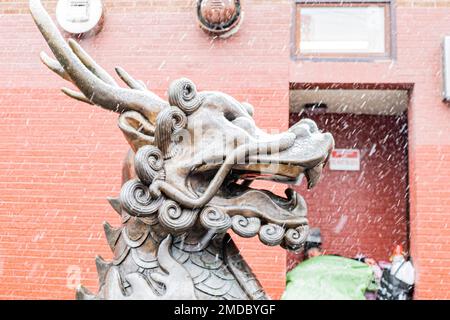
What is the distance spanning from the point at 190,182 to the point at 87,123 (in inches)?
182

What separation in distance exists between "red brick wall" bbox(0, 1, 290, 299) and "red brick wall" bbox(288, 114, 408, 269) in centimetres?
171

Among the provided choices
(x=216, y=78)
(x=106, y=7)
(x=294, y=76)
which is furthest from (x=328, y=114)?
(x=106, y=7)

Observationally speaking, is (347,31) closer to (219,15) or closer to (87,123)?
(219,15)

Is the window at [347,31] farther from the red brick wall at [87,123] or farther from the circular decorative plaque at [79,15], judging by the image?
the circular decorative plaque at [79,15]

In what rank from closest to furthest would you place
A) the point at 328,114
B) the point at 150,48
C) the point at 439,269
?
1. the point at 439,269
2. the point at 150,48
3. the point at 328,114

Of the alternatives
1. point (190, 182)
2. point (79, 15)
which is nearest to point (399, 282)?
point (79, 15)

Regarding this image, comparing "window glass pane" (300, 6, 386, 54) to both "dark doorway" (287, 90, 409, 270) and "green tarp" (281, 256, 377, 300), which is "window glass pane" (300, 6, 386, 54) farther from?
"green tarp" (281, 256, 377, 300)

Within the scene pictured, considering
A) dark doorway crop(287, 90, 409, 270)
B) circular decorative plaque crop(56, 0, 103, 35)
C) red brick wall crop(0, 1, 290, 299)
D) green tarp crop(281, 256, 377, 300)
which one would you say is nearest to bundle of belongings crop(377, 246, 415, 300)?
green tarp crop(281, 256, 377, 300)

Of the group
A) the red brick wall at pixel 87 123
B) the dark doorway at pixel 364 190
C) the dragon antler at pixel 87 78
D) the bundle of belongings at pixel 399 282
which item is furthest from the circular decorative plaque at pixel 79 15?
the dragon antler at pixel 87 78

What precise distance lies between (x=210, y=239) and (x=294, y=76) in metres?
4.50

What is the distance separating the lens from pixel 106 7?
6.15 meters

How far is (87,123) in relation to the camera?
600 cm

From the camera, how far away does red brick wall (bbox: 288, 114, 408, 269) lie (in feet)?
23.5
